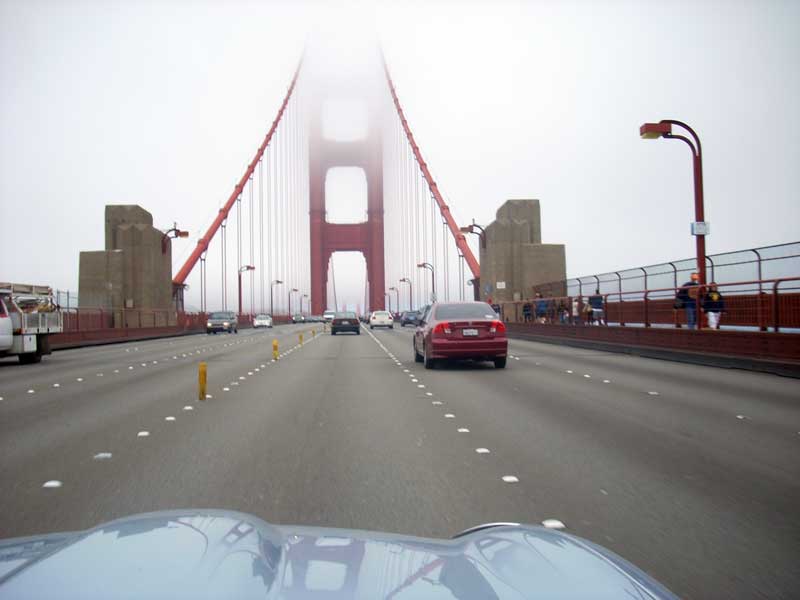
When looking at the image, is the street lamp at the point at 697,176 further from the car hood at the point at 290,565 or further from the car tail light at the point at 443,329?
the car hood at the point at 290,565

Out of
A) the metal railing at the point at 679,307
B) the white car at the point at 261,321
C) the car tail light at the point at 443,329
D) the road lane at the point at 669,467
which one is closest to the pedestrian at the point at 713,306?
the metal railing at the point at 679,307

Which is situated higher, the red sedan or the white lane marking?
the red sedan

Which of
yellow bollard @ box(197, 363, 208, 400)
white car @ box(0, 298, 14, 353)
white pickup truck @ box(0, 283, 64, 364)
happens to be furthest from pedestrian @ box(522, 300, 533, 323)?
yellow bollard @ box(197, 363, 208, 400)

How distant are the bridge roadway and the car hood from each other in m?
1.31

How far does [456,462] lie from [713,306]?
42.8ft

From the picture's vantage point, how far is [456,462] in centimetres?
578

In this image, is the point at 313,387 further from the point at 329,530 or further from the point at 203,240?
the point at 203,240

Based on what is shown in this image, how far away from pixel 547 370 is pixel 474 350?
1.60 meters

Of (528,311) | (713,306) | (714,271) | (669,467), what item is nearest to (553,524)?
(669,467)

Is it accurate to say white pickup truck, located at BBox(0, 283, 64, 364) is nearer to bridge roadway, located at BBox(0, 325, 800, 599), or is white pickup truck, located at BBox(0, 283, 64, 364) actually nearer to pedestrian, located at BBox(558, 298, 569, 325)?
bridge roadway, located at BBox(0, 325, 800, 599)

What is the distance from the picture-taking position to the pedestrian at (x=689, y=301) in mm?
17188

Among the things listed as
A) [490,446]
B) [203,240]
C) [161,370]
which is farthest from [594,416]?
[203,240]

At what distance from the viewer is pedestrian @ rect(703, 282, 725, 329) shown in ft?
54.0

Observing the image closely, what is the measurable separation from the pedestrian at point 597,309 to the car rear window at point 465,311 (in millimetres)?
10253
